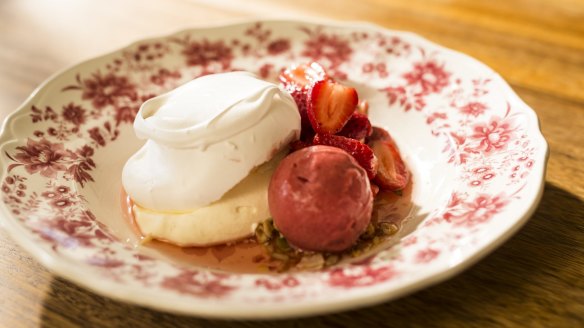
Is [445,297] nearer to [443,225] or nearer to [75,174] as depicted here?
[443,225]

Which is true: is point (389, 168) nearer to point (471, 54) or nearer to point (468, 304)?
point (468, 304)

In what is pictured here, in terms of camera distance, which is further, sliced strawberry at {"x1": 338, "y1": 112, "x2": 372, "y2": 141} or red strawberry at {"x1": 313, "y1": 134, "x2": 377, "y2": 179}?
sliced strawberry at {"x1": 338, "y1": 112, "x2": 372, "y2": 141}

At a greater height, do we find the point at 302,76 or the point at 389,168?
the point at 302,76

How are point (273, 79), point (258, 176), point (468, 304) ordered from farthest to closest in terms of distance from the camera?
point (273, 79) < point (258, 176) < point (468, 304)

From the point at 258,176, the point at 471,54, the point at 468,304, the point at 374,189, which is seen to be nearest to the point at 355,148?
the point at 374,189

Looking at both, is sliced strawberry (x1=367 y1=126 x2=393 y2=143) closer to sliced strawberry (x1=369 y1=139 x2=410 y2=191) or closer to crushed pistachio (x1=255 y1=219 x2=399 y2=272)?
sliced strawberry (x1=369 y1=139 x2=410 y2=191)

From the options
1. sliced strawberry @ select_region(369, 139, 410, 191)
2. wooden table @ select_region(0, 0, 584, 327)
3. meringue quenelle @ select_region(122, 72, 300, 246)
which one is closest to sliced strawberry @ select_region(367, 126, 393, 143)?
sliced strawberry @ select_region(369, 139, 410, 191)

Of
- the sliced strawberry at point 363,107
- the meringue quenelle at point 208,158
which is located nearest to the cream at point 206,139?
the meringue quenelle at point 208,158
